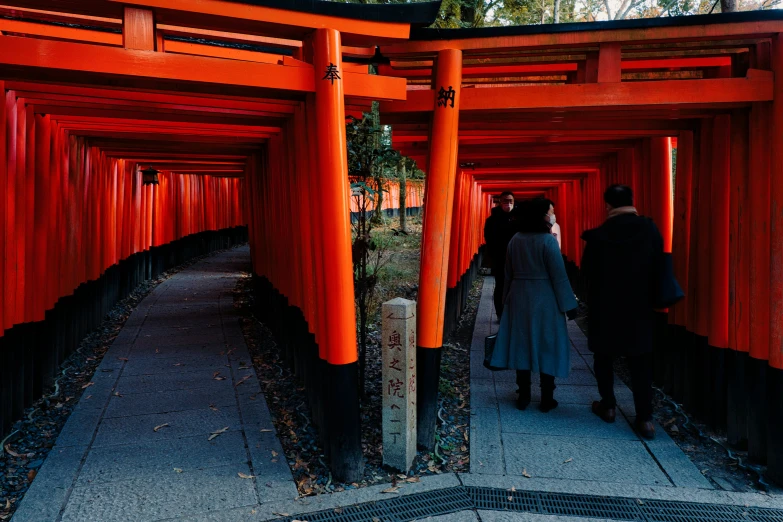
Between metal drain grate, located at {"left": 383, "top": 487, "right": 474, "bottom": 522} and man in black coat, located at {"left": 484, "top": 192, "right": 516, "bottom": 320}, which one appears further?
man in black coat, located at {"left": 484, "top": 192, "right": 516, "bottom": 320}

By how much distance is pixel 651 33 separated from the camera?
407cm

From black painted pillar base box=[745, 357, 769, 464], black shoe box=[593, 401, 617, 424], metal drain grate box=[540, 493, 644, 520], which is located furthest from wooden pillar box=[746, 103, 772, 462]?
metal drain grate box=[540, 493, 644, 520]

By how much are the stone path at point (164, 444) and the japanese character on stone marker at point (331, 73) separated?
245cm

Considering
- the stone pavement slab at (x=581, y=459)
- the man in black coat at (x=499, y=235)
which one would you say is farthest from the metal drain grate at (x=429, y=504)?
the man in black coat at (x=499, y=235)

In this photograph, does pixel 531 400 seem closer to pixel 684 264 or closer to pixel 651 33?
pixel 684 264

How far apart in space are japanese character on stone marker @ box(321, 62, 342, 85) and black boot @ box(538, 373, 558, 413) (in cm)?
284

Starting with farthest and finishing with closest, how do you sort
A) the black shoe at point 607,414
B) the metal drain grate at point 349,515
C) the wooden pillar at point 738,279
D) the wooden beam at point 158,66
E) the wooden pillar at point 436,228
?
the black shoe at point 607,414
the wooden pillar at point 436,228
the wooden pillar at point 738,279
the metal drain grate at point 349,515
the wooden beam at point 158,66

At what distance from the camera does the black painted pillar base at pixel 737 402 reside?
4.20 meters

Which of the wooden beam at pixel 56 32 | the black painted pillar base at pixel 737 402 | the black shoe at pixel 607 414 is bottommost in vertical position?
the black shoe at pixel 607 414

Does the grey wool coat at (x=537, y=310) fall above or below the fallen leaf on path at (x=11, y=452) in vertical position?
above

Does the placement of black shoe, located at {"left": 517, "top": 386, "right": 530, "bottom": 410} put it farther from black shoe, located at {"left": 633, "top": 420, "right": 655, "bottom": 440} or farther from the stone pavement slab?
black shoe, located at {"left": 633, "top": 420, "right": 655, "bottom": 440}

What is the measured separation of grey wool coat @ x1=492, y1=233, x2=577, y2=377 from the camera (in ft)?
15.7

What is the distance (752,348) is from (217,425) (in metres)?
3.81

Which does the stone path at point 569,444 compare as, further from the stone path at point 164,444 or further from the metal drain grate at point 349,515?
the stone path at point 164,444
